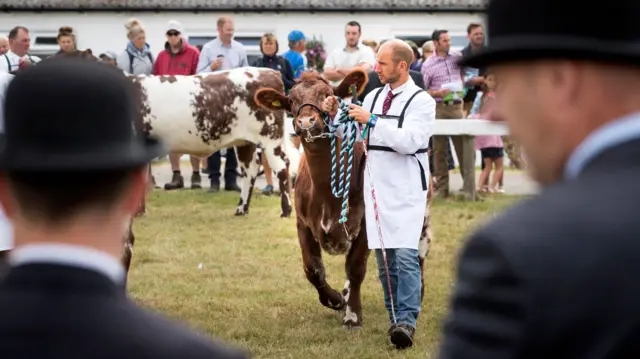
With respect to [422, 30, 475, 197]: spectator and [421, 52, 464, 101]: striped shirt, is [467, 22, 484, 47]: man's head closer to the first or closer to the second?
[422, 30, 475, 197]: spectator

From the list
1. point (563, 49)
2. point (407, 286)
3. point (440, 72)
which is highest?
point (563, 49)

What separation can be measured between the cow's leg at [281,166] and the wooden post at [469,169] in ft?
9.89

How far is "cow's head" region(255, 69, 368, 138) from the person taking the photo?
7750 millimetres

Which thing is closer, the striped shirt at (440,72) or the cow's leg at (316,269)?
the cow's leg at (316,269)

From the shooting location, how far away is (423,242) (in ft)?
28.6

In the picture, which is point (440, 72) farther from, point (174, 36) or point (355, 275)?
point (355, 275)

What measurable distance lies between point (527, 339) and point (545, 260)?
0.13 metres

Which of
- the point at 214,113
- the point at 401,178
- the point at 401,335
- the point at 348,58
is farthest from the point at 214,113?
the point at 401,335

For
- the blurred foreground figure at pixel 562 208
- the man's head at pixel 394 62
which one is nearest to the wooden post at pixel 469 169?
the man's head at pixel 394 62

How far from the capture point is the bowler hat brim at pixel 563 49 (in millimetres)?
1763

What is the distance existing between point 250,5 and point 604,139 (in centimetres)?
2837

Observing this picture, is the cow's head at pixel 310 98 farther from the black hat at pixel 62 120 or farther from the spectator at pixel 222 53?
the spectator at pixel 222 53

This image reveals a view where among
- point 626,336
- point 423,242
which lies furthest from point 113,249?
point 423,242

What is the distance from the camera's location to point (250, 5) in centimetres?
2958
